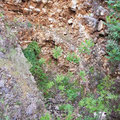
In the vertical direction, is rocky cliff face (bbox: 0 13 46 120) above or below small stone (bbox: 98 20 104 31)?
below

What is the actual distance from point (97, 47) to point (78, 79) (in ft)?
5.29

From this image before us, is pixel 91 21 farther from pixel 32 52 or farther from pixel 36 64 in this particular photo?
pixel 36 64

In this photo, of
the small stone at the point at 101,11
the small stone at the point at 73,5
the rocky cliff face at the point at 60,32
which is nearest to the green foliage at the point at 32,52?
the rocky cliff face at the point at 60,32

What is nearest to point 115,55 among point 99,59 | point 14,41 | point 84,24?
point 99,59

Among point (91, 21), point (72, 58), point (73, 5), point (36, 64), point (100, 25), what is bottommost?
point (36, 64)

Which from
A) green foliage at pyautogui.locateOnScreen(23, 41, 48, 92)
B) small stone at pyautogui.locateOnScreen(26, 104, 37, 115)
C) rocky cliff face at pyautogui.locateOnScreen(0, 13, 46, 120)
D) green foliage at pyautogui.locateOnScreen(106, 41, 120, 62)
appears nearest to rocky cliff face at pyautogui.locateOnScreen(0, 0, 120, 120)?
rocky cliff face at pyautogui.locateOnScreen(0, 13, 46, 120)

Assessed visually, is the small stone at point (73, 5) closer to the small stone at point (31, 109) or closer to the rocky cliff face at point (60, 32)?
the rocky cliff face at point (60, 32)

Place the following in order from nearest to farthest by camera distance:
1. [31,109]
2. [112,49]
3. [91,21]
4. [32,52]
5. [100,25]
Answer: [31,109] < [112,49] < [32,52] < [100,25] < [91,21]

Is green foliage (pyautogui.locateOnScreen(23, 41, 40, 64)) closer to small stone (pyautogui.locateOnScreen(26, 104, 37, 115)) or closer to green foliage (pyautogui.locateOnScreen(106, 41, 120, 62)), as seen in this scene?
small stone (pyautogui.locateOnScreen(26, 104, 37, 115))

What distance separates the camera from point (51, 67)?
5781mm

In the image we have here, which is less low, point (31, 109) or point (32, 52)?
point (32, 52)

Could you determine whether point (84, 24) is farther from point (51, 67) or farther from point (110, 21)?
point (51, 67)

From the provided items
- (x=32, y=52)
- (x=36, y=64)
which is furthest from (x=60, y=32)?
(x=36, y=64)

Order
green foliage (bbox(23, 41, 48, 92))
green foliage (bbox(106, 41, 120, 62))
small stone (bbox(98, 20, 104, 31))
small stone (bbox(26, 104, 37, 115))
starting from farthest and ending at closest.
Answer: small stone (bbox(98, 20, 104, 31)), green foliage (bbox(23, 41, 48, 92)), green foliage (bbox(106, 41, 120, 62)), small stone (bbox(26, 104, 37, 115))
